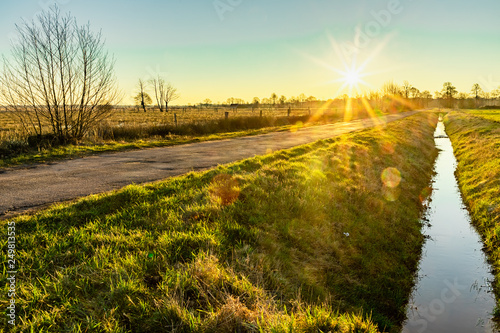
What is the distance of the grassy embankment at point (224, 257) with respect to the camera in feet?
10.2

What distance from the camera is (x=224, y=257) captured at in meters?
4.39

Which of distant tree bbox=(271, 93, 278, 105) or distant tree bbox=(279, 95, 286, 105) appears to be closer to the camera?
distant tree bbox=(279, 95, 286, 105)

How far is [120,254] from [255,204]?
321 cm

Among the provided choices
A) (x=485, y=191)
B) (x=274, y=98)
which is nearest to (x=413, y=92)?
(x=274, y=98)

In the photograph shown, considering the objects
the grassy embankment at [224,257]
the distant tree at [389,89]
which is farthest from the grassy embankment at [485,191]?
the distant tree at [389,89]

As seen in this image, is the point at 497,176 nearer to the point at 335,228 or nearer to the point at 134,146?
the point at 335,228

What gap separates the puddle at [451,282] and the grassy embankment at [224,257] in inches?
13.2

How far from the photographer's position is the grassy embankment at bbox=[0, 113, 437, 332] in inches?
123

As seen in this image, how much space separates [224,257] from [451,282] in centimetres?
602

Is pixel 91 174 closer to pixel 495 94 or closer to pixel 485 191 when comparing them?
pixel 485 191

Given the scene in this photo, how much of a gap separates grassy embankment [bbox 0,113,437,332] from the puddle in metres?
0.34

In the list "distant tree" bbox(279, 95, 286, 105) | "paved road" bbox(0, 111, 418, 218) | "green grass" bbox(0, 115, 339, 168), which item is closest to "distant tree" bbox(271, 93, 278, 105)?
"distant tree" bbox(279, 95, 286, 105)

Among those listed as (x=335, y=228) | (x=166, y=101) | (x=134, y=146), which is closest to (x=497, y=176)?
(x=335, y=228)

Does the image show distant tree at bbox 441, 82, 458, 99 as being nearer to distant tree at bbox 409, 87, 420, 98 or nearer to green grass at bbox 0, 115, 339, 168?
distant tree at bbox 409, 87, 420, 98
